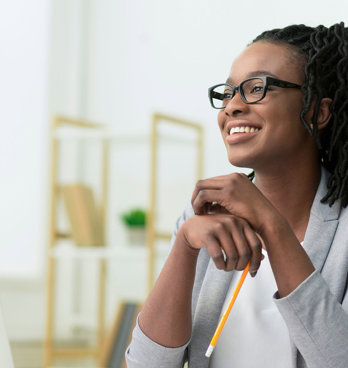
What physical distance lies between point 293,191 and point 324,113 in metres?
0.16

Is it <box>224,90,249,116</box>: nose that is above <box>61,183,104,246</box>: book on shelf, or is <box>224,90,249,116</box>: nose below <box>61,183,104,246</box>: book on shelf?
above

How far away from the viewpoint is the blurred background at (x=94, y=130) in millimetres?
3414

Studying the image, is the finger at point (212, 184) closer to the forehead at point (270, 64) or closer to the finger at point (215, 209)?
the finger at point (215, 209)

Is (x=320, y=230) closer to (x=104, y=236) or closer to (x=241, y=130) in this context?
(x=241, y=130)

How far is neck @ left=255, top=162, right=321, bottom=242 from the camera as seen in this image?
1338 millimetres

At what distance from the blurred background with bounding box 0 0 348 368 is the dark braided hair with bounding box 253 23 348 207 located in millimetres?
1920

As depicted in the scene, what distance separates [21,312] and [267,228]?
2.94 m

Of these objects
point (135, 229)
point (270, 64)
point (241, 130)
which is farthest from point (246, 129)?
point (135, 229)

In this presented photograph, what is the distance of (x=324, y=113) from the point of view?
132cm

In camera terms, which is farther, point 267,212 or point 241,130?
point 241,130

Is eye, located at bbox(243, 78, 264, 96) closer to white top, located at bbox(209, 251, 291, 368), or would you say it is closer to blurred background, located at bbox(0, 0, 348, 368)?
white top, located at bbox(209, 251, 291, 368)

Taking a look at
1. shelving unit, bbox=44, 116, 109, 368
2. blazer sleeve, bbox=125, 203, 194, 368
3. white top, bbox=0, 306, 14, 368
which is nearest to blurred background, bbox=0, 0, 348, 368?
shelving unit, bbox=44, 116, 109, 368

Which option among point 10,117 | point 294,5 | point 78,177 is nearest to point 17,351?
point 78,177

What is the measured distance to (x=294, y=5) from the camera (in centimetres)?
295
